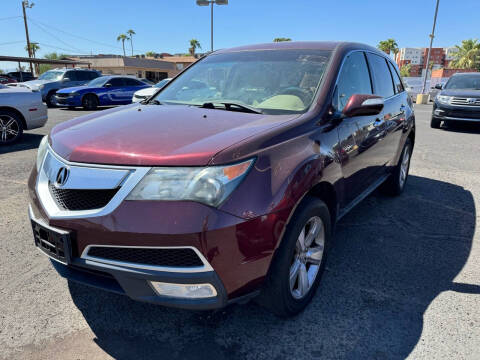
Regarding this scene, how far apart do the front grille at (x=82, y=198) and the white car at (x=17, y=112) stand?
6.92m

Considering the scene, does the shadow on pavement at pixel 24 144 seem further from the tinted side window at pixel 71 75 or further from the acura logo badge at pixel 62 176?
the tinted side window at pixel 71 75

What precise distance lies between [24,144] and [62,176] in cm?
706

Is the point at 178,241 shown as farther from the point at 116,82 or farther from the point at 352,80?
the point at 116,82

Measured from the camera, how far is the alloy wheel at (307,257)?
7.75ft

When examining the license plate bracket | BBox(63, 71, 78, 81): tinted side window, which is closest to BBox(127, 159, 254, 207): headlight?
the license plate bracket

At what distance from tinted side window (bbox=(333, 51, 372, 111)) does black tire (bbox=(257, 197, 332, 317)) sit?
0.98 metres

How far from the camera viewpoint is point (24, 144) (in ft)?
26.4

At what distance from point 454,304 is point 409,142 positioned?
3022 millimetres

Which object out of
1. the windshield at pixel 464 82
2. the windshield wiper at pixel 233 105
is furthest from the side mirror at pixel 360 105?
the windshield at pixel 464 82

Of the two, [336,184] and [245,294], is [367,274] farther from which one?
[245,294]

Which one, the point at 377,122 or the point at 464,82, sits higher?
the point at 377,122

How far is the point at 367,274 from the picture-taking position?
3.02 m

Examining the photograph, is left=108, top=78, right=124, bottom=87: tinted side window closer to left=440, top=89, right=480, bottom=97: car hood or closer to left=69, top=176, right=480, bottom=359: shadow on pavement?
left=440, top=89, right=480, bottom=97: car hood

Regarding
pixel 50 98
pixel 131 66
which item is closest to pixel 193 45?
pixel 131 66
